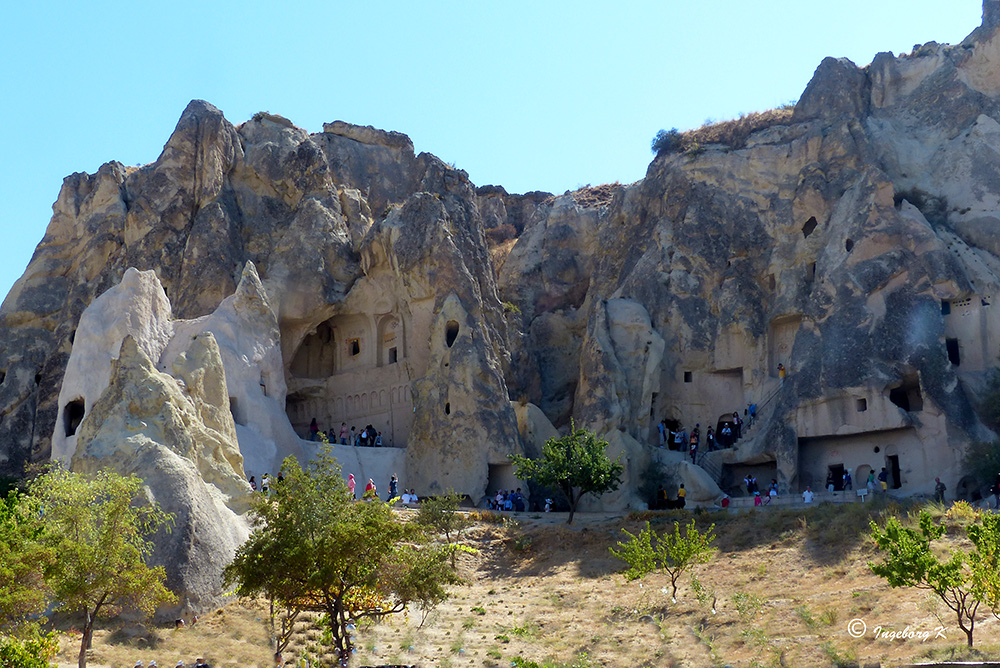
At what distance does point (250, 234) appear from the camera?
4256cm

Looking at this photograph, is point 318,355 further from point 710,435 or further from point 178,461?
point 178,461

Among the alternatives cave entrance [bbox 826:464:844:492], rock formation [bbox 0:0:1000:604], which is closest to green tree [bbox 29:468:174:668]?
rock formation [bbox 0:0:1000:604]

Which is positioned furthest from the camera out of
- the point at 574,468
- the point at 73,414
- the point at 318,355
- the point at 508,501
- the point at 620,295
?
the point at 318,355

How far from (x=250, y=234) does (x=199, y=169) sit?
3231mm

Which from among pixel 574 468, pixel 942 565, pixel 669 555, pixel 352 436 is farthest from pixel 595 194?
pixel 942 565

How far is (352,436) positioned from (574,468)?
36.8 feet

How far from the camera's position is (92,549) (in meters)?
18.0

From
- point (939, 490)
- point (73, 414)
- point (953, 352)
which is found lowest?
point (939, 490)

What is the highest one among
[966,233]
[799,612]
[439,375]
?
[966,233]

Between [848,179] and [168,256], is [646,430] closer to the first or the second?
[848,179]

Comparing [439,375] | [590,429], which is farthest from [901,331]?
[439,375]

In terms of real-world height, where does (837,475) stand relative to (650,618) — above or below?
above

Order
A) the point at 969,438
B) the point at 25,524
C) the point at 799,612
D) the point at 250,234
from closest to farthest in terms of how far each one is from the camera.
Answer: the point at 25,524 → the point at 799,612 → the point at 969,438 → the point at 250,234

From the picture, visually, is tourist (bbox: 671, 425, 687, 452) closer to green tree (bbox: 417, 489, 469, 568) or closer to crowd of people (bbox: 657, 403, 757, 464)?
crowd of people (bbox: 657, 403, 757, 464)
